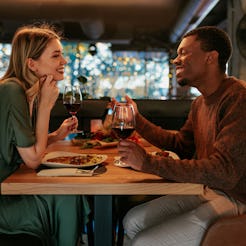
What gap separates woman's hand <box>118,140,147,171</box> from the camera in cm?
120

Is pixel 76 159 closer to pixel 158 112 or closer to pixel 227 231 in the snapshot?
pixel 227 231

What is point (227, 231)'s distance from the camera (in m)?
1.25

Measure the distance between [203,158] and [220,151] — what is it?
0.24 metres

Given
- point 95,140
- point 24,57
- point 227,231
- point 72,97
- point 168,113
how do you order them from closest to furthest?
point 227,231, point 24,57, point 72,97, point 95,140, point 168,113

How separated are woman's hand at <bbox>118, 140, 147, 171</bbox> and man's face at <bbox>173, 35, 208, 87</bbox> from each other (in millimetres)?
574

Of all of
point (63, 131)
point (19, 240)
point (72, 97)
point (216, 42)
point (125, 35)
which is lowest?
point (19, 240)

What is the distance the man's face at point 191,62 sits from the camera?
1587 millimetres

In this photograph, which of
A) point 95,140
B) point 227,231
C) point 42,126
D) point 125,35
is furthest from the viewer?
point 125,35

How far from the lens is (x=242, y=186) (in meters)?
1.41

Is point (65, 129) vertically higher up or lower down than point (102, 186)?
higher up

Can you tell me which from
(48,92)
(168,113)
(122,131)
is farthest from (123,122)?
(168,113)

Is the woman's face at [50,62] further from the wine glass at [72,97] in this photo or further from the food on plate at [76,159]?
the food on plate at [76,159]

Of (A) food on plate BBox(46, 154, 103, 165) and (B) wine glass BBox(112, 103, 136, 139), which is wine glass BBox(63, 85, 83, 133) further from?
(B) wine glass BBox(112, 103, 136, 139)

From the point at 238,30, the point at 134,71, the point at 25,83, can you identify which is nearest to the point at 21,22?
the point at 134,71
